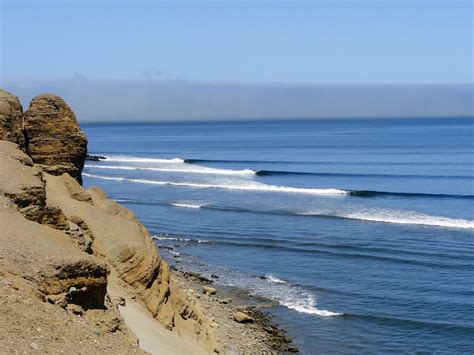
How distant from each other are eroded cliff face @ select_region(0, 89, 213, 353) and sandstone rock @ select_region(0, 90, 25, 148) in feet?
0.31

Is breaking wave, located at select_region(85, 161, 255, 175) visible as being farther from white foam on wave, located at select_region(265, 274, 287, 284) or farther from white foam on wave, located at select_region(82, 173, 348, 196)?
white foam on wave, located at select_region(265, 274, 287, 284)

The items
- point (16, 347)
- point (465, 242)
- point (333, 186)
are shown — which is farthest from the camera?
point (333, 186)

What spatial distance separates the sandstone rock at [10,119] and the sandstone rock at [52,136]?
135 centimetres

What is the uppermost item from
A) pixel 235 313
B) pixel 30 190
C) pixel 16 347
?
pixel 30 190

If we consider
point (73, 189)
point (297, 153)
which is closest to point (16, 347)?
point (73, 189)

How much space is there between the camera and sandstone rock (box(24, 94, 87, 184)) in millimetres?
23328

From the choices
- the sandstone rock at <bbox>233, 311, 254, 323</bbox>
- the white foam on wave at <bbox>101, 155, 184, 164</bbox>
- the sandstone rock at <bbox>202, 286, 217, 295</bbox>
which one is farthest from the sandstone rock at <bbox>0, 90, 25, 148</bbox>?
the white foam on wave at <bbox>101, 155, 184, 164</bbox>

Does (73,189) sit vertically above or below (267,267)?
above

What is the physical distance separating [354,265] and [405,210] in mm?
16791

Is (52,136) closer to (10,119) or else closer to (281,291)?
(10,119)

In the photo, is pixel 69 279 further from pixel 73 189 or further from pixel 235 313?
pixel 235 313

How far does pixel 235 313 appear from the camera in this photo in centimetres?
2595

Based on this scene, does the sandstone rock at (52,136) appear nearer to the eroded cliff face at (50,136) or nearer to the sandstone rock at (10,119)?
the eroded cliff face at (50,136)

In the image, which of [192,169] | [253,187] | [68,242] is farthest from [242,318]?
[192,169]
